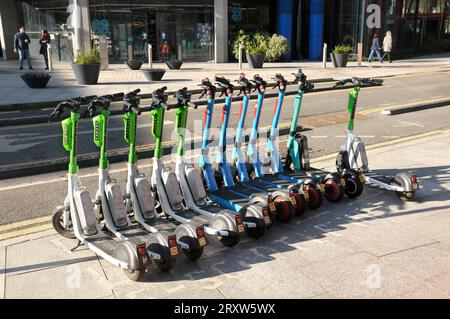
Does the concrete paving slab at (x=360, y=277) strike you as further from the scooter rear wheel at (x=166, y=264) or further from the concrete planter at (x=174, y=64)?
the concrete planter at (x=174, y=64)

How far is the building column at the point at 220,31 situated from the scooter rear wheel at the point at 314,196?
21.9m

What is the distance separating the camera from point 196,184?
546 cm

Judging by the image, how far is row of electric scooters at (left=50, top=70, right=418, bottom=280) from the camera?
457cm

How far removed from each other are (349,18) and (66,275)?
27.0 meters

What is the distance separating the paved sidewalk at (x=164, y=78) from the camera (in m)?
16.2

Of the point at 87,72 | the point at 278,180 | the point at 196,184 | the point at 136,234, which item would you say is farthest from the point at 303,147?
the point at 87,72

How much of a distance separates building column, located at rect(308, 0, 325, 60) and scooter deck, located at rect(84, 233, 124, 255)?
26.0 m

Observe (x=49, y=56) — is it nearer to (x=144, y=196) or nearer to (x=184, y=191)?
(x=184, y=191)

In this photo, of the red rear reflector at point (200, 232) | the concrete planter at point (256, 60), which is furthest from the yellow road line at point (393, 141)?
the concrete planter at point (256, 60)

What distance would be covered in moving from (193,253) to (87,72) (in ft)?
47.2

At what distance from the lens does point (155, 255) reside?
4.26m

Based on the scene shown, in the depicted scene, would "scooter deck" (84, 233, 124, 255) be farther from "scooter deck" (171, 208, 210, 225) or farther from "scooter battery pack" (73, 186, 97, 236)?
"scooter deck" (171, 208, 210, 225)
